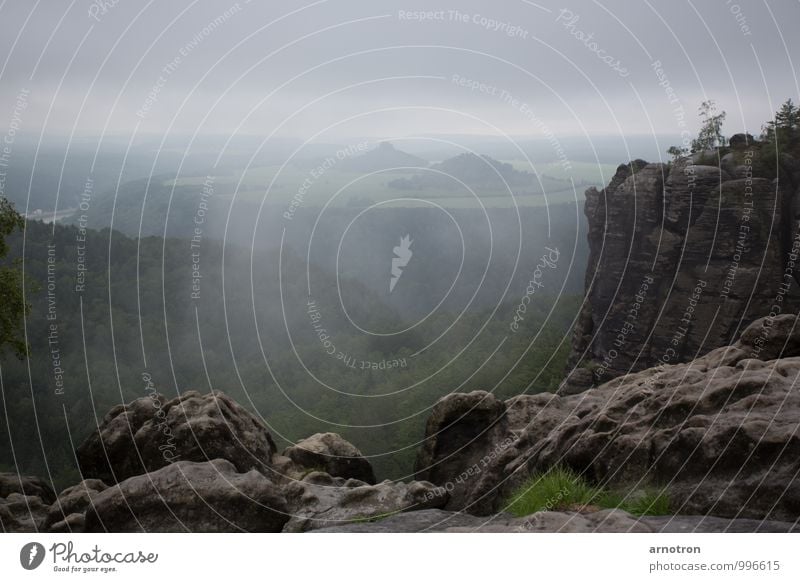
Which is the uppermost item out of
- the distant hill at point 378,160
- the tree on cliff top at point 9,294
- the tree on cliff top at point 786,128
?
the distant hill at point 378,160

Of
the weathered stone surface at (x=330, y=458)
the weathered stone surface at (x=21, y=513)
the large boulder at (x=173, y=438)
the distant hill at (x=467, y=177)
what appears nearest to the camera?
the weathered stone surface at (x=21, y=513)

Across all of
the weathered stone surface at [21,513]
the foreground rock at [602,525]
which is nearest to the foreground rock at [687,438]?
the foreground rock at [602,525]

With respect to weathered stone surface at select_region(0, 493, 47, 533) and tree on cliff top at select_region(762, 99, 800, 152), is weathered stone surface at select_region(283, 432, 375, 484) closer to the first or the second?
weathered stone surface at select_region(0, 493, 47, 533)

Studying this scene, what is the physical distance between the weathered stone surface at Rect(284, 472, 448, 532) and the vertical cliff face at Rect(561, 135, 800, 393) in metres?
27.7

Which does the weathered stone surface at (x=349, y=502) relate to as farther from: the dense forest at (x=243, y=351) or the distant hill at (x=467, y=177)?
the distant hill at (x=467, y=177)

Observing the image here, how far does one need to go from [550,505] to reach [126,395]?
5350cm

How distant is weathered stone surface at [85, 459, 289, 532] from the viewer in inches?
447

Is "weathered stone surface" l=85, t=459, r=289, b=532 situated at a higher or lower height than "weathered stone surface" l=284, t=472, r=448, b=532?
higher

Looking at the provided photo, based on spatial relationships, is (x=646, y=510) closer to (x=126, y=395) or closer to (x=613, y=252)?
(x=613, y=252)

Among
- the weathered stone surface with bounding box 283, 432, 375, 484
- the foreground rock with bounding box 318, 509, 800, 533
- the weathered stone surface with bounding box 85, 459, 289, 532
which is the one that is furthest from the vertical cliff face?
the weathered stone surface with bounding box 85, 459, 289, 532

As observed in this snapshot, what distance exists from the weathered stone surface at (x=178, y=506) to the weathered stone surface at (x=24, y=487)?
5.46 metres

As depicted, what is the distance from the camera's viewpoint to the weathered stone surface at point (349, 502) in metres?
12.0

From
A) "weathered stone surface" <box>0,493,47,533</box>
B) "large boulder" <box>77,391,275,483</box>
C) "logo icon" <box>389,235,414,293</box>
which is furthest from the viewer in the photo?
"logo icon" <box>389,235,414,293</box>
